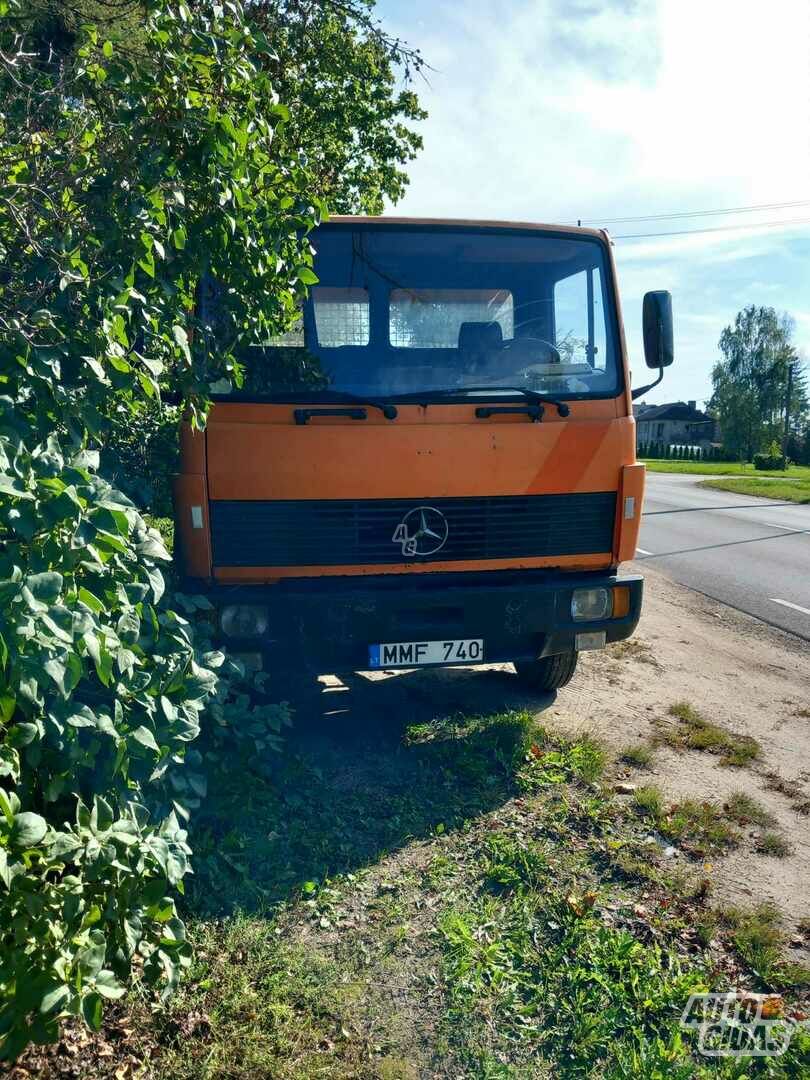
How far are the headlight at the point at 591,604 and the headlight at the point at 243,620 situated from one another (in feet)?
5.21

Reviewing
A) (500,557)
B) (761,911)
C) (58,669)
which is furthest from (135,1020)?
(500,557)

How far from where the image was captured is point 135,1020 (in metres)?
2.62

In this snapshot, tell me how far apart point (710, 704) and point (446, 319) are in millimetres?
3005

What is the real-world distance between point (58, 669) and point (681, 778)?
3408mm

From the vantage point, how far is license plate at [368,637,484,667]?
4.35m

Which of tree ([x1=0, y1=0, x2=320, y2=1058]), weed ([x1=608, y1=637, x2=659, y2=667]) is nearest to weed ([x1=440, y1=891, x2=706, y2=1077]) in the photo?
tree ([x1=0, y1=0, x2=320, y2=1058])

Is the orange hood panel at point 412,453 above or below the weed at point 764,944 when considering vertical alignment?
above

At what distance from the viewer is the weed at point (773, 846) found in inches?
144

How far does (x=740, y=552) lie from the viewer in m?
12.9

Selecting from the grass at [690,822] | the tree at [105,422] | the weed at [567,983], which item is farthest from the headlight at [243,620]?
the grass at [690,822]

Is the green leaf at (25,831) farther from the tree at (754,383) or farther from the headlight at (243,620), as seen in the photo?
the tree at (754,383)

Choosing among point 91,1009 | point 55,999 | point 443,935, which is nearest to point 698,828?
point 443,935

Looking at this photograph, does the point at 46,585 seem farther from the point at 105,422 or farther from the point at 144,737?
the point at 105,422

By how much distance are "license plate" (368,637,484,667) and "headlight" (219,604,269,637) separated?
1.79ft
